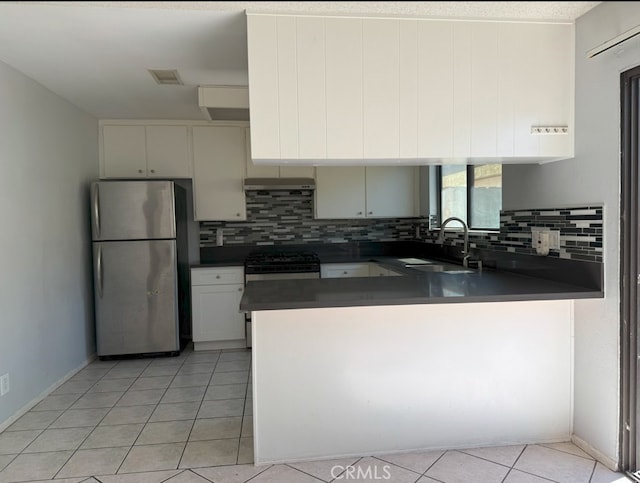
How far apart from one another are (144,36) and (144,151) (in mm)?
1967

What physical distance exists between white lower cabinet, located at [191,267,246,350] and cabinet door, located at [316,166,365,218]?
1.08m

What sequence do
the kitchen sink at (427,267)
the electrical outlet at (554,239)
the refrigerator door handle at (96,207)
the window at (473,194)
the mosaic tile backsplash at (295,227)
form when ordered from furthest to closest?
the mosaic tile backsplash at (295,227) < the refrigerator door handle at (96,207) < the kitchen sink at (427,267) < the window at (473,194) < the electrical outlet at (554,239)

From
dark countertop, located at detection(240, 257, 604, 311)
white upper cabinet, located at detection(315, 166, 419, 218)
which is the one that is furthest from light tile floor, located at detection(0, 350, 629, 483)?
white upper cabinet, located at detection(315, 166, 419, 218)

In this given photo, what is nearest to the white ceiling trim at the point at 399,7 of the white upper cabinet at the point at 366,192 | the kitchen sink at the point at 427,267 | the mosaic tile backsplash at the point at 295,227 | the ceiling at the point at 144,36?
the ceiling at the point at 144,36

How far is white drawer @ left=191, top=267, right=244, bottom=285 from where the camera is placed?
3908mm

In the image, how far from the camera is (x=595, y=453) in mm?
2051

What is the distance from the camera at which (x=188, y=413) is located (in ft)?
8.65

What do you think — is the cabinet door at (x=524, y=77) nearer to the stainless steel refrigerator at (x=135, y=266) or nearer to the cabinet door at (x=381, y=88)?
the cabinet door at (x=381, y=88)

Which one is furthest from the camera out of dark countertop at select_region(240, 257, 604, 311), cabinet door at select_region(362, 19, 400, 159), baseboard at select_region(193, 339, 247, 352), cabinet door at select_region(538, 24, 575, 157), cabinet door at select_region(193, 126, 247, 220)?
cabinet door at select_region(193, 126, 247, 220)

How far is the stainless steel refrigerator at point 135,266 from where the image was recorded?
3.60 metres

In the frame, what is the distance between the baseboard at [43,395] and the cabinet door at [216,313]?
3.02 feet

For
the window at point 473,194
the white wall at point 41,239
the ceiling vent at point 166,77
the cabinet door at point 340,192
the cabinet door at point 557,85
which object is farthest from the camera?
the cabinet door at point 340,192

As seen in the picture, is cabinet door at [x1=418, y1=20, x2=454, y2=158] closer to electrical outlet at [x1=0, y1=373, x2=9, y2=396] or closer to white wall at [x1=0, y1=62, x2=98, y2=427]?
white wall at [x1=0, y1=62, x2=98, y2=427]

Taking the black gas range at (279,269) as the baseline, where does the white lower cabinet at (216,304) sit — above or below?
below
